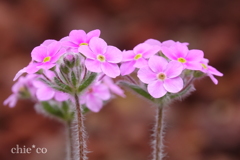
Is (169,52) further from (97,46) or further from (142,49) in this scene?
(97,46)

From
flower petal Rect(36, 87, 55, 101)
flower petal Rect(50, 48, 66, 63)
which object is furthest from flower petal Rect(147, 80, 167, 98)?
flower petal Rect(36, 87, 55, 101)

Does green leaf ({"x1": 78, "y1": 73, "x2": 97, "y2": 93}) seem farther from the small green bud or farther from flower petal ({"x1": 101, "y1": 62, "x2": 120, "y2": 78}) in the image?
the small green bud

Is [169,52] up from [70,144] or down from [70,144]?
up

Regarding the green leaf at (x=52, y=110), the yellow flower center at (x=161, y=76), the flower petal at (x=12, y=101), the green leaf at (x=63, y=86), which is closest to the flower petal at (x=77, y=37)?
the green leaf at (x=63, y=86)

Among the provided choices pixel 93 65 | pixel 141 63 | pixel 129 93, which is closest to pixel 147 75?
pixel 141 63

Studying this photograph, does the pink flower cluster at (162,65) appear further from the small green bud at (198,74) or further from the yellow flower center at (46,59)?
the yellow flower center at (46,59)

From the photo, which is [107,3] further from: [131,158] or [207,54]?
[131,158]
